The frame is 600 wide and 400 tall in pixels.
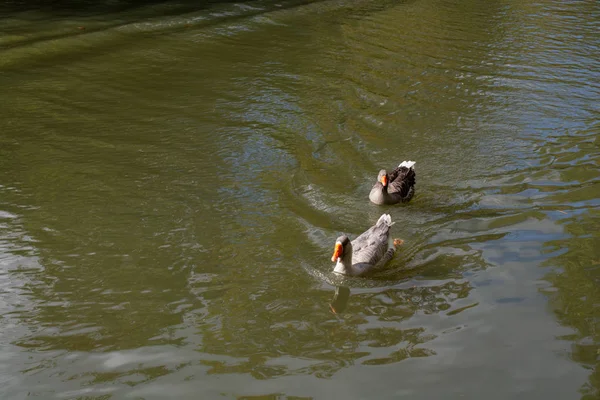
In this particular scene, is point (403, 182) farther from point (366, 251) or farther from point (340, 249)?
point (340, 249)

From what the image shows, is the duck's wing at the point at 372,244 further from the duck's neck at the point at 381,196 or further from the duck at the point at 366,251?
the duck's neck at the point at 381,196

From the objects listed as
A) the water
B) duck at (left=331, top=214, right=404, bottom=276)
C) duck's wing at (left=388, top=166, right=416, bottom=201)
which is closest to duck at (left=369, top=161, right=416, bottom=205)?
duck's wing at (left=388, top=166, right=416, bottom=201)

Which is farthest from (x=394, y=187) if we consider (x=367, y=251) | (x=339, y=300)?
(x=339, y=300)

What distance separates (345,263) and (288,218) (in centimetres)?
137

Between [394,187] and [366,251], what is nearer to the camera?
[366,251]

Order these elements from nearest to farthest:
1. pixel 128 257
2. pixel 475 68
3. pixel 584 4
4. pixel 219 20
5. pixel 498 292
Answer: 1. pixel 498 292
2. pixel 128 257
3. pixel 475 68
4. pixel 219 20
5. pixel 584 4

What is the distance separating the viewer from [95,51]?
47.0 ft

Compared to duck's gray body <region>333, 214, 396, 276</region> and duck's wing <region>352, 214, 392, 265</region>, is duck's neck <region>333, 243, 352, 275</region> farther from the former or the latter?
duck's wing <region>352, 214, 392, 265</region>

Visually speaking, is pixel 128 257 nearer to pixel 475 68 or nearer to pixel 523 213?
pixel 523 213

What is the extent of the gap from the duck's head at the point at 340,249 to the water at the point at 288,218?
252 millimetres

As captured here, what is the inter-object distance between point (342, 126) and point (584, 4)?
1346 centimetres

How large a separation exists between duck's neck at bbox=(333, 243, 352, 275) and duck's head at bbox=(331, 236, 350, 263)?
0.01m

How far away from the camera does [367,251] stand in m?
6.88

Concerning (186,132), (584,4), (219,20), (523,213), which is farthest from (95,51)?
(584,4)
